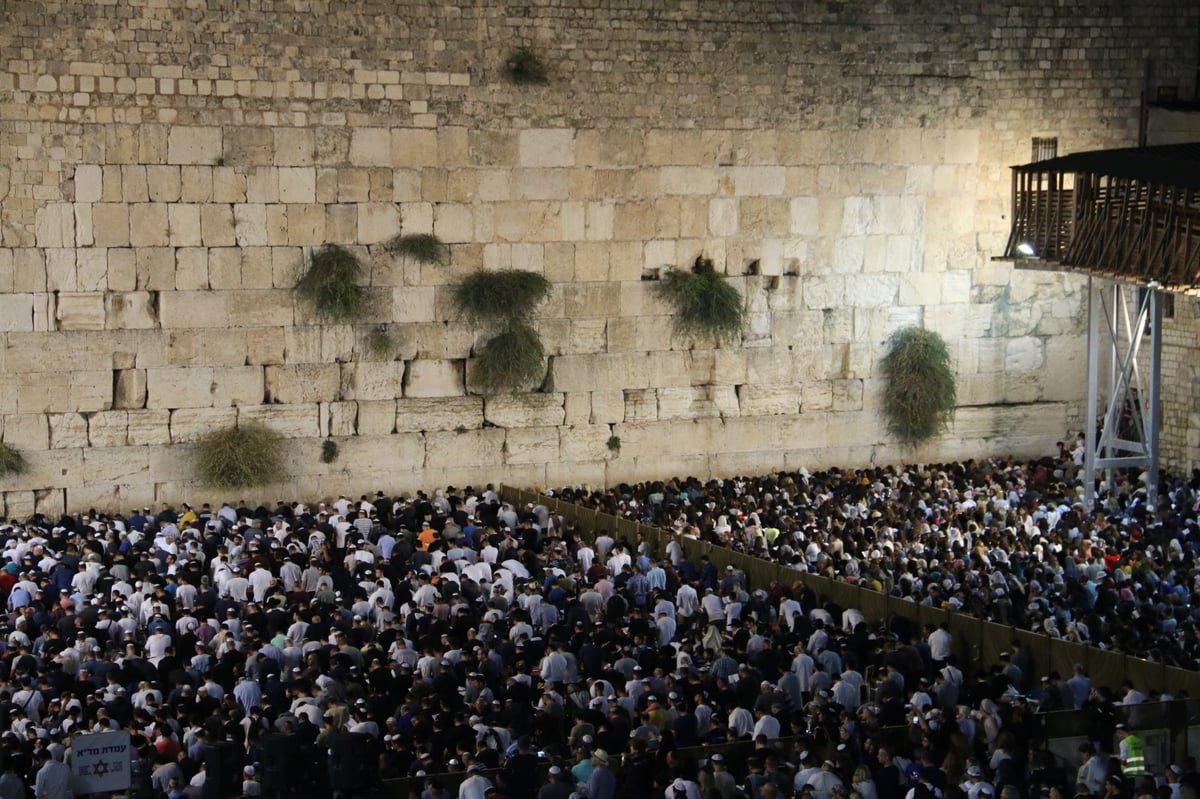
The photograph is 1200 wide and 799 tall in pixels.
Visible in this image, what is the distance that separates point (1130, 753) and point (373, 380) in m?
11.2

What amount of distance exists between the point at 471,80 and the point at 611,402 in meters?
4.00

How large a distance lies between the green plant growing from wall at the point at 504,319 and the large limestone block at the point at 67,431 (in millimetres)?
4230

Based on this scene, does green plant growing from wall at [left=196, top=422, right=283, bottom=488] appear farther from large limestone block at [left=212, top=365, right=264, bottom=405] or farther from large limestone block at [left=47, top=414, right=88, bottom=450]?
large limestone block at [left=47, top=414, right=88, bottom=450]

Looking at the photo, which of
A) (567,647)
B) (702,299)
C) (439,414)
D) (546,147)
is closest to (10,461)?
(439,414)

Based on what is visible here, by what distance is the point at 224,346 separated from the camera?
62.1 feet

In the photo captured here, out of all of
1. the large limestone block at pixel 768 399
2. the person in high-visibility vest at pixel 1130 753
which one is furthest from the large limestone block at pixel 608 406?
the person in high-visibility vest at pixel 1130 753

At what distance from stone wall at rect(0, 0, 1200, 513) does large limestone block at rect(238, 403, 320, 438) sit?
46mm

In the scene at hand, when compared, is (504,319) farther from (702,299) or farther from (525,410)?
(702,299)

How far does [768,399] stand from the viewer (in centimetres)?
2116

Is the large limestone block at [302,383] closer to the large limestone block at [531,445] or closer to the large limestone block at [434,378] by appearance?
the large limestone block at [434,378]

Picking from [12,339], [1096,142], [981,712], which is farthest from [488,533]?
[1096,142]

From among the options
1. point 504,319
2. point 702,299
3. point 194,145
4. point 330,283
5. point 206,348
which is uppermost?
point 194,145

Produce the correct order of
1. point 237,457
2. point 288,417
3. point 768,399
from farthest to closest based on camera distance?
point 768,399 < point 288,417 < point 237,457

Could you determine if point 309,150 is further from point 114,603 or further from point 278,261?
point 114,603
